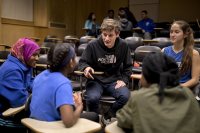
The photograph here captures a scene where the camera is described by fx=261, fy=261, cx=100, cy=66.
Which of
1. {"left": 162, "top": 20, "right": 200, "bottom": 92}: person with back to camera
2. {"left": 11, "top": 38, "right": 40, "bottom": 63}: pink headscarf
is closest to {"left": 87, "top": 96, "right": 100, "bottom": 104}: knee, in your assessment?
{"left": 11, "top": 38, "right": 40, "bottom": 63}: pink headscarf

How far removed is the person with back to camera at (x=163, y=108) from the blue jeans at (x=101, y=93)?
4.26ft

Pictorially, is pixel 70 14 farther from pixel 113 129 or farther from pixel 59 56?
pixel 113 129

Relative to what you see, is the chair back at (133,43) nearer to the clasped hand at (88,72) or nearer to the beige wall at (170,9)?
the clasped hand at (88,72)

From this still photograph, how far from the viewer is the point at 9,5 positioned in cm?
808

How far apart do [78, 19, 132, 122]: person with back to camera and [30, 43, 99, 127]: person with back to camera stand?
3.32 ft

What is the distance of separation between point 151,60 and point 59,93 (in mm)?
526

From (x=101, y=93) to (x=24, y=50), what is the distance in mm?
915

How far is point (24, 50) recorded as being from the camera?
215cm

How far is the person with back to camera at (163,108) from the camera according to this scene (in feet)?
3.76

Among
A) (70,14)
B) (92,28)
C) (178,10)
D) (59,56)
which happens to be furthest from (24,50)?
(178,10)

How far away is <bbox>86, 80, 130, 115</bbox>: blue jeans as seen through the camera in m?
2.54

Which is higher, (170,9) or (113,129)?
(170,9)

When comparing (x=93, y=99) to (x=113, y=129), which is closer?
(x=113, y=129)

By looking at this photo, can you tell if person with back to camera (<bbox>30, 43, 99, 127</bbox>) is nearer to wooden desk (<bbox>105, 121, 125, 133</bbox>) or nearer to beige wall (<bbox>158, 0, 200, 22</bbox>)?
wooden desk (<bbox>105, 121, 125, 133</bbox>)
